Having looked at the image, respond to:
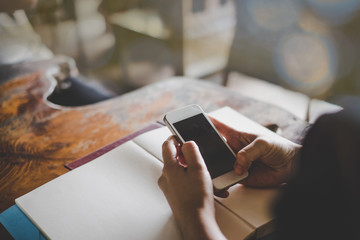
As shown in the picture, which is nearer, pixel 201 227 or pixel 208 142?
pixel 201 227

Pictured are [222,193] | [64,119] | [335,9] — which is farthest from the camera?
[335,9]

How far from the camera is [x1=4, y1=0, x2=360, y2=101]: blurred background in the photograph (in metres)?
2.07

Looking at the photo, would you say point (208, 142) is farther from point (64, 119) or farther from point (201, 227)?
point (64, 119)

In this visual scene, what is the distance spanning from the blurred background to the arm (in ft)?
3.59

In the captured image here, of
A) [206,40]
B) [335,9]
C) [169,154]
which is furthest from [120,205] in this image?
[206,40]

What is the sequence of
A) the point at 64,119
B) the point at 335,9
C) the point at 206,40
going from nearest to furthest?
the point at 64,119, the point at 335,9, the point at 206,40

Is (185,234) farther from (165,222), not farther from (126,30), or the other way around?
(126,30)

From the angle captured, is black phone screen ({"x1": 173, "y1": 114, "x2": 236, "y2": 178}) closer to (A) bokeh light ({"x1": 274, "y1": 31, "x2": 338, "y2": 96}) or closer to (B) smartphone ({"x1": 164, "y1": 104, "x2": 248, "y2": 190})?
(B) smartphone ({"x1": 164, "y1": 104, "x2": 248, "y2": 190})

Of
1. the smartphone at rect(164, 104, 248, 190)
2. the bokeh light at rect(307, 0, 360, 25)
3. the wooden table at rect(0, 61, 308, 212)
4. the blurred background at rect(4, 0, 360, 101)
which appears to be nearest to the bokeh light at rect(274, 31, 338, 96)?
the blurred background at rect(4, 0, 360, 101)

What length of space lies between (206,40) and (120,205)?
2707 millimetres

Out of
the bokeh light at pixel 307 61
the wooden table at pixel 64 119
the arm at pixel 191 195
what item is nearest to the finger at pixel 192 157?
the arm at pixel 191 195

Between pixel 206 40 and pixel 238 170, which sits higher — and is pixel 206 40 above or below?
below

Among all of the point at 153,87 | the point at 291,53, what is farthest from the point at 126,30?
the point at 153,87

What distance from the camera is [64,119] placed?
2.75ft
